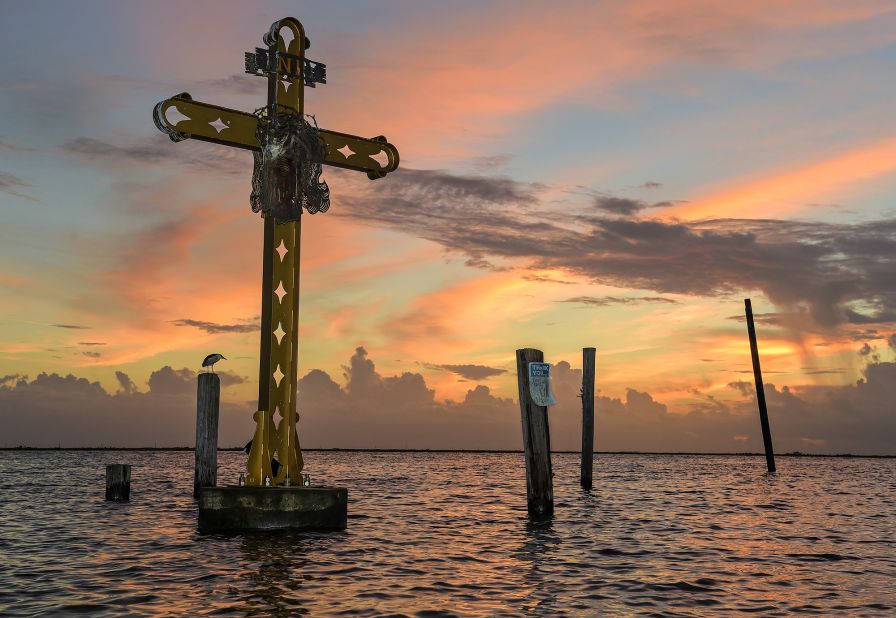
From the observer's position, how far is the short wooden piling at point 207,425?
830 inches

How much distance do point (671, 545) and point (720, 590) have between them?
14.5ft

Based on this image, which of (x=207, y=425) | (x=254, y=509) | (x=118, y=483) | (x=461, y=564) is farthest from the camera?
(x=118, y=483)

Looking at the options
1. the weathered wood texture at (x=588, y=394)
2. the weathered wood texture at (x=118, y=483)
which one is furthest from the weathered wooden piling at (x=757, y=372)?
the weathered wood texture at (x=118, y=483)

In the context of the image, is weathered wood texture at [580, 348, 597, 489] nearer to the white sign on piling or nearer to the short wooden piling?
the white sign on piling

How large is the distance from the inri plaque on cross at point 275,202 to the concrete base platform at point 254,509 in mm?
367

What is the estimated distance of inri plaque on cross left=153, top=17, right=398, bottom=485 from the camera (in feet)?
46.9

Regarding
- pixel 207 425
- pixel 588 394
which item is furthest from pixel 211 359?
pixel 588 394

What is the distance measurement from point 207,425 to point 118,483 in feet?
16.0

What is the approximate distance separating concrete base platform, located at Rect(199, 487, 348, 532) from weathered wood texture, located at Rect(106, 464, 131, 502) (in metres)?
11.5

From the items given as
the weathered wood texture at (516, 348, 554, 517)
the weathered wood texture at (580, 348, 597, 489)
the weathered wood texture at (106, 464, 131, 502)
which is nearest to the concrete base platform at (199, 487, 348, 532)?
the weathered wood texture at (516, 348, 554, 517)

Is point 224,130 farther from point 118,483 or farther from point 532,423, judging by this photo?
point 118,483

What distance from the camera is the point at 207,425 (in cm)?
2134

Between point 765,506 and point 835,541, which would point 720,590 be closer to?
point 835,541

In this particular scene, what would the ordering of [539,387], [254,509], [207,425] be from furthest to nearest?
[207,425] < [539,387] < [254,509]
